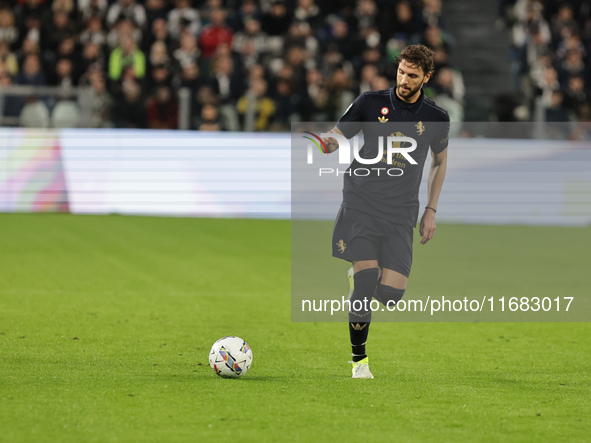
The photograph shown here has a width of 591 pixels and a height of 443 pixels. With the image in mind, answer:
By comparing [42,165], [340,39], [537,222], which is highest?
[340,39]

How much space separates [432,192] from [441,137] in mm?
400

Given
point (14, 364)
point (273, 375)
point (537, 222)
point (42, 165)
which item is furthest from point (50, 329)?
point (537, 222)

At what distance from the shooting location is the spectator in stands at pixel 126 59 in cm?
1494

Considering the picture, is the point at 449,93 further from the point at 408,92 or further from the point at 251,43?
the point at 408,92

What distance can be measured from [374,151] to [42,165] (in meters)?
9.73

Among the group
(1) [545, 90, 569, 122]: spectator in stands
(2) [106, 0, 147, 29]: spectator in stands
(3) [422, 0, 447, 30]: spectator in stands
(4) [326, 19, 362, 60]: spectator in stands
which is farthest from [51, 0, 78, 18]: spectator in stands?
(1) [545, 90, 569, 122]: spectator in stands

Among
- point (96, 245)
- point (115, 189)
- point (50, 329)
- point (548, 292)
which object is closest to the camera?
point (50, 329)

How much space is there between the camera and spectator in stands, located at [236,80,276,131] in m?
14.4

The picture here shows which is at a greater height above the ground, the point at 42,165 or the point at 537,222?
the point at 42,165

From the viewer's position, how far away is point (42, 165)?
14.2 meters

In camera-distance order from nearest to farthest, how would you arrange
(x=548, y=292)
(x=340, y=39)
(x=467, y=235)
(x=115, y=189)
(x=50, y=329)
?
1. (x=50, y=329)
2. (x=548, y=292)
3. (x=467, y=235)
4. (x=115, y=189)
5. (x=340, y=39)

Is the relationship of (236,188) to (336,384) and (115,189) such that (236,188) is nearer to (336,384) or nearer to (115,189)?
(115,189)

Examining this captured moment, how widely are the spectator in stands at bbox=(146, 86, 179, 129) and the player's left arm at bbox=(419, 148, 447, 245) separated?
9.07 meters

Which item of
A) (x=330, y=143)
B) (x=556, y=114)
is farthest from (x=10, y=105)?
(x=330, y=143)
